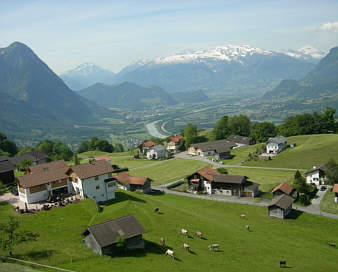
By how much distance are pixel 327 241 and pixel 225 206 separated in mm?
24922

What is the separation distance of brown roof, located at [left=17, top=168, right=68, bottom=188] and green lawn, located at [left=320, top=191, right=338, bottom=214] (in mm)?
56827

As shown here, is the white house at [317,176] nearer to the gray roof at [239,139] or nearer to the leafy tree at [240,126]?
the gray roof at [239,139]

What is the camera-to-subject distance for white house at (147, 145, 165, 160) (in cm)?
14089

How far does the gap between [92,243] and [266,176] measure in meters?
66.3

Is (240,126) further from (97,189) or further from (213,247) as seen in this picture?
(213,247)

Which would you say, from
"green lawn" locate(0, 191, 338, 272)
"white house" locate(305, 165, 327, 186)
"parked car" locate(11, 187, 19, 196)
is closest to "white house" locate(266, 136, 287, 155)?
"white house" locate(305, 165, 327, 186)

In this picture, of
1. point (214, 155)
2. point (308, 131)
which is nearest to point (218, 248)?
point (214, 155)

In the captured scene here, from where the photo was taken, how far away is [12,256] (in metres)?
37.8

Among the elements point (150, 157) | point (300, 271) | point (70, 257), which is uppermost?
point (70, 257)

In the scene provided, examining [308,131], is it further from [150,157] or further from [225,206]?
[225,206]

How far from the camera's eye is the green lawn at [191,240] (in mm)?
38312

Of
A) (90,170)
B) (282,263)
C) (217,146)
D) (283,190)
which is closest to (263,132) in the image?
(217,146)

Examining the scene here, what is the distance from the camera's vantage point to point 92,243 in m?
40.8

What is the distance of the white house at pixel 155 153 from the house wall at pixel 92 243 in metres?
98.7
